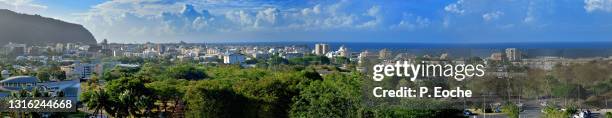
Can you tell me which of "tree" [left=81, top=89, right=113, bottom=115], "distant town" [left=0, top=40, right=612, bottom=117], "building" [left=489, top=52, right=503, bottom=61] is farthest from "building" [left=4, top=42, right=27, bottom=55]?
"building" [left=489, top=52, right=503, bottom=61]

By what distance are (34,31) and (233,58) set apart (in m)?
5.71

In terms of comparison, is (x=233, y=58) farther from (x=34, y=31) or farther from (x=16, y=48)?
(x=16, y=48)

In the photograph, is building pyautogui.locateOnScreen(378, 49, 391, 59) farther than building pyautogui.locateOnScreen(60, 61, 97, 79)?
No

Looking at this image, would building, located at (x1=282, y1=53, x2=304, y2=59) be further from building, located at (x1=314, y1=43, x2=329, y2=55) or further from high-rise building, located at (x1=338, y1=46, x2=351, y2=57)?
high-rise building, located at (x1=338, y1=46, x2=351, y2=57)

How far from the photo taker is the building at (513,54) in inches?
340

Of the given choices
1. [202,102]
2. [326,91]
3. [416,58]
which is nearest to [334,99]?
[326,91]

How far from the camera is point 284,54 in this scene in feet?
59.9

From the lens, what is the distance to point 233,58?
21031mm

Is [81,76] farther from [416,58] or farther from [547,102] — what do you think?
[547,102]

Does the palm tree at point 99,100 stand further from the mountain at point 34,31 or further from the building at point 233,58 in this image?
the building at point 233,58

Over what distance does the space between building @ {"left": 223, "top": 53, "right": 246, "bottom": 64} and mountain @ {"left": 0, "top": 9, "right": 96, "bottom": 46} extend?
391 centimetres

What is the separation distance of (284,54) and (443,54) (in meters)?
10.2

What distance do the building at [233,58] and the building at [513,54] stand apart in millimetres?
11849

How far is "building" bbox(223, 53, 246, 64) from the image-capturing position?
803 inches
